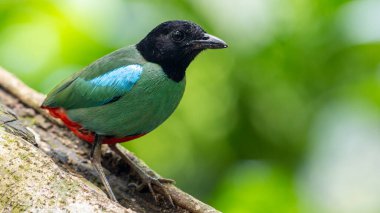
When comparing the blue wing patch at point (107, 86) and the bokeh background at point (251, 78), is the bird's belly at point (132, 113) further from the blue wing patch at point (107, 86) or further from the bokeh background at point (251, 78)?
the bokeh background at point (251, 78)

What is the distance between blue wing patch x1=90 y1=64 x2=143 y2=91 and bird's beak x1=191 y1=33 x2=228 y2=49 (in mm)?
398

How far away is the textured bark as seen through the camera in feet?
10.0

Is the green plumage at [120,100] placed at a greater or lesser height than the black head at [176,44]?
lesser

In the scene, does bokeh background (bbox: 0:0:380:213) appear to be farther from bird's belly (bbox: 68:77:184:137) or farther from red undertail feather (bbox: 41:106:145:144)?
bird's belly (bbox: 68:77:184:137)

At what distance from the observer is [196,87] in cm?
610

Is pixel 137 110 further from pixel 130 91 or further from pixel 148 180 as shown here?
pixel 148 180

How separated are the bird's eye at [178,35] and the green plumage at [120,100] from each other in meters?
0.22

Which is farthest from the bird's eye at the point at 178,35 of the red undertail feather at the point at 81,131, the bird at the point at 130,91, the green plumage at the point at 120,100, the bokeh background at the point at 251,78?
the bokeh background at the point at 251,78

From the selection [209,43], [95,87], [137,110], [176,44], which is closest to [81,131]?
[95,87]

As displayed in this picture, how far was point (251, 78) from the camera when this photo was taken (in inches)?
229

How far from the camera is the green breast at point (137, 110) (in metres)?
4.02

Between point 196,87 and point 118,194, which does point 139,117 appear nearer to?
point 118,194

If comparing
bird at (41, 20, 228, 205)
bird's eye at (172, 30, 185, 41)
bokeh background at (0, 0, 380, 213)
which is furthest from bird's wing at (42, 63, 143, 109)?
bokeh background at (0, 0, 380, 213)

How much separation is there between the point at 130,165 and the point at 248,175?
116cm
